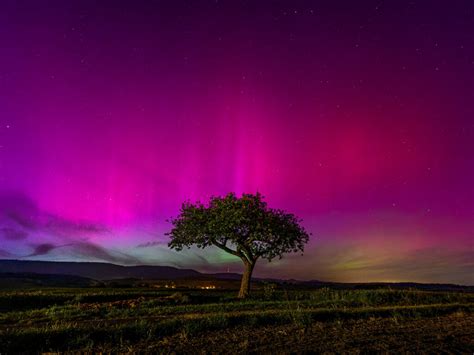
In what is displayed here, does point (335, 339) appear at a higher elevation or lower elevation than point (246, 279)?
lower

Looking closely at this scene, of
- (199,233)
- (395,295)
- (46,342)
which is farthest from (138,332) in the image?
(199,233)

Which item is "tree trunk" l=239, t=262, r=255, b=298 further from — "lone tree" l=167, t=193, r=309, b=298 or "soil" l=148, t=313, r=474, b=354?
"soil" l=148, t=313, r=474, b=354

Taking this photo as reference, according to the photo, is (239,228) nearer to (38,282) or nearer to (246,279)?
(246,279)

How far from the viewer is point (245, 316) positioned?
1678 cm

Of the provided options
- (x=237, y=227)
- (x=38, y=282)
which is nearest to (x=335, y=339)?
(x=237, y=227)

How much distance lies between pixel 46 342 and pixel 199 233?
28051 mm

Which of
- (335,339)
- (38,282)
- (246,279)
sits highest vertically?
(38,282)

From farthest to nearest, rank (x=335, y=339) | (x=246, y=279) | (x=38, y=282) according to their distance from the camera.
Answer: (x=38, y=282) < (x=246, y=279) < (x=335, y=339)

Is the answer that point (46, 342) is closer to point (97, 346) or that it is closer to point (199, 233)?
point (97, 346)

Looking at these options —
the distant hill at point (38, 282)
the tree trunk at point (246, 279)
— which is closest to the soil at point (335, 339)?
the tree trunk at point (246, 279)

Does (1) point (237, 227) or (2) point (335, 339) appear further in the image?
(1) point (237, 227)

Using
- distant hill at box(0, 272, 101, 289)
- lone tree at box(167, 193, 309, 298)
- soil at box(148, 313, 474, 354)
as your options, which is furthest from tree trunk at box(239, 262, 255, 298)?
distant hill at box(0, 272, 101, 289)

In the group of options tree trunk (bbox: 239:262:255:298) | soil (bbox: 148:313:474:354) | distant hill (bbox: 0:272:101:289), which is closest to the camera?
soil (bbox: 148:313:474:354)

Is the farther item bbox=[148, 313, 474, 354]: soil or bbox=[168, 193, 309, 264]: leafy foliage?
bbox=[168, 193, 309, 264]: leafy foliage
